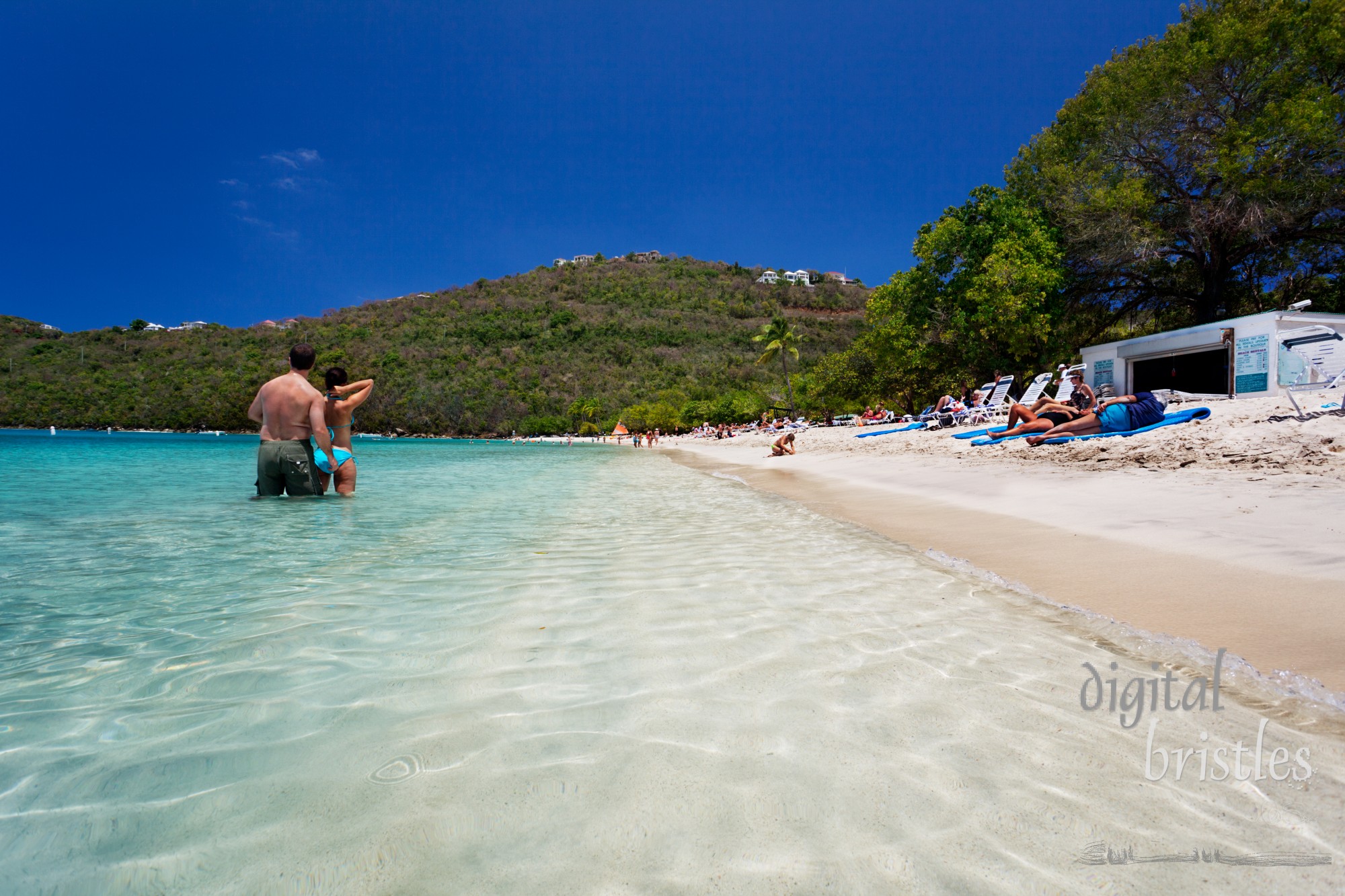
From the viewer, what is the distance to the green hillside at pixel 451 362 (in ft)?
281

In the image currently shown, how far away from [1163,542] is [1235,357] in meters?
15.3

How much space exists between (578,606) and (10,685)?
7.67 ft

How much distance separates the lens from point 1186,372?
1731 centimetres

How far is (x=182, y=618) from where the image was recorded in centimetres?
314

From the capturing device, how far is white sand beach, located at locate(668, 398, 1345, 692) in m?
2.79

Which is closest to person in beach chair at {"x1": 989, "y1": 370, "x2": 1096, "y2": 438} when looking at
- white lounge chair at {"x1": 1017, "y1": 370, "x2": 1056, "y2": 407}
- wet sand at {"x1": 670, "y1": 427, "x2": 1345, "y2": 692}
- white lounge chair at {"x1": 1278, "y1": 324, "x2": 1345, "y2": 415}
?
white lounge chair at {"x1": 1017, "y1": 370, "x2": 1056, "y2": 407}

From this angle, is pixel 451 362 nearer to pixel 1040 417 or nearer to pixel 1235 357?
pixel 1040 417

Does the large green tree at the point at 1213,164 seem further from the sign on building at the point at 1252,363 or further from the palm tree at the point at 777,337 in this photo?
the palm tree at the point at 777,337

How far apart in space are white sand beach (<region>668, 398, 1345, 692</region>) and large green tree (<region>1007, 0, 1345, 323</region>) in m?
10.7

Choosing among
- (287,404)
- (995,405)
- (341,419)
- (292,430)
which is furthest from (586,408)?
(287,404)

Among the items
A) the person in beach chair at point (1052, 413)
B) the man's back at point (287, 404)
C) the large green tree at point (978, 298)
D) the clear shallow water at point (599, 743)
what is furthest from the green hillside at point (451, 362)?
the clear shallow water at point (599, 743)

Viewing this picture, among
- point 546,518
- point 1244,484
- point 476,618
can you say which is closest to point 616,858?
point 476,618

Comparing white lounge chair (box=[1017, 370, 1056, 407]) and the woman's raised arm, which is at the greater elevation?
white lounge chair (box=[1017, 370, 1056, 407])

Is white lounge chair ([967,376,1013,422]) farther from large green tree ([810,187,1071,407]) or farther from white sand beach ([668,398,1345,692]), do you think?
white sand beach ([668,398,1345,692])
